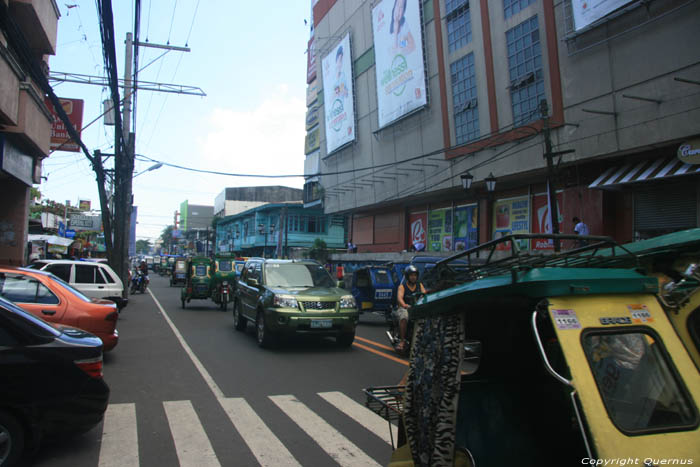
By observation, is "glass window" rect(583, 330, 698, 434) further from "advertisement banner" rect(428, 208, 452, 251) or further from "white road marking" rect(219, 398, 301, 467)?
"advertisement banner" rect(428, 208, 452, 251)

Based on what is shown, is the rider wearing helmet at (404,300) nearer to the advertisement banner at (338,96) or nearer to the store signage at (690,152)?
the store signage at (690,152)

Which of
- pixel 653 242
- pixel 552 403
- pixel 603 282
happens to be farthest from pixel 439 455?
pixel 653 242

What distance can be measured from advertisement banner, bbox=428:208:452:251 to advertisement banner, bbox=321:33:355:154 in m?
8.70

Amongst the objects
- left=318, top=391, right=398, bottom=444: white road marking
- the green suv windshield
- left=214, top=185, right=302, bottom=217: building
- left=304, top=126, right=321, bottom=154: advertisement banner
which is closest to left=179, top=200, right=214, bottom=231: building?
left=214, top=185, right=302, bottom=217: building

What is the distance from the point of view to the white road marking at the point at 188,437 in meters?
4.36

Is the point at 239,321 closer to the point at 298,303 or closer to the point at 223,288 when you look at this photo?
the point at 298,303

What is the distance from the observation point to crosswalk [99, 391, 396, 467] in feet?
14.4

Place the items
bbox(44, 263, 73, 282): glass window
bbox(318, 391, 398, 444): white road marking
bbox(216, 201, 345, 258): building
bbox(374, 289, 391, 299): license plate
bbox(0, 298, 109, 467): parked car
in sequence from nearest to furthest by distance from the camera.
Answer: bbox(0, 298, 109, 467): parked car < bbox(318, 391, 398, 444): white road marking < bbox(44, 263, 73, 282): glass window < bbox(374, 289, 391, 299): license plate < bbox(216, 201, 345, 258): building

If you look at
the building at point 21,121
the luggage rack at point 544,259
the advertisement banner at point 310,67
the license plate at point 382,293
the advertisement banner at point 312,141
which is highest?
the advertisement banner at point 310,67

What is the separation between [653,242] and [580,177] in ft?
58.0

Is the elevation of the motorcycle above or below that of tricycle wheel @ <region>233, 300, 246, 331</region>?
above

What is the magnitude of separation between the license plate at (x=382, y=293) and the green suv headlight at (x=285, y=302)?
17.1 feet

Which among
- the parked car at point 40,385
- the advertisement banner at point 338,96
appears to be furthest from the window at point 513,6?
the parked car at point 40,385

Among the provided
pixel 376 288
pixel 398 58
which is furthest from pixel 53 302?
pixel 398 58
